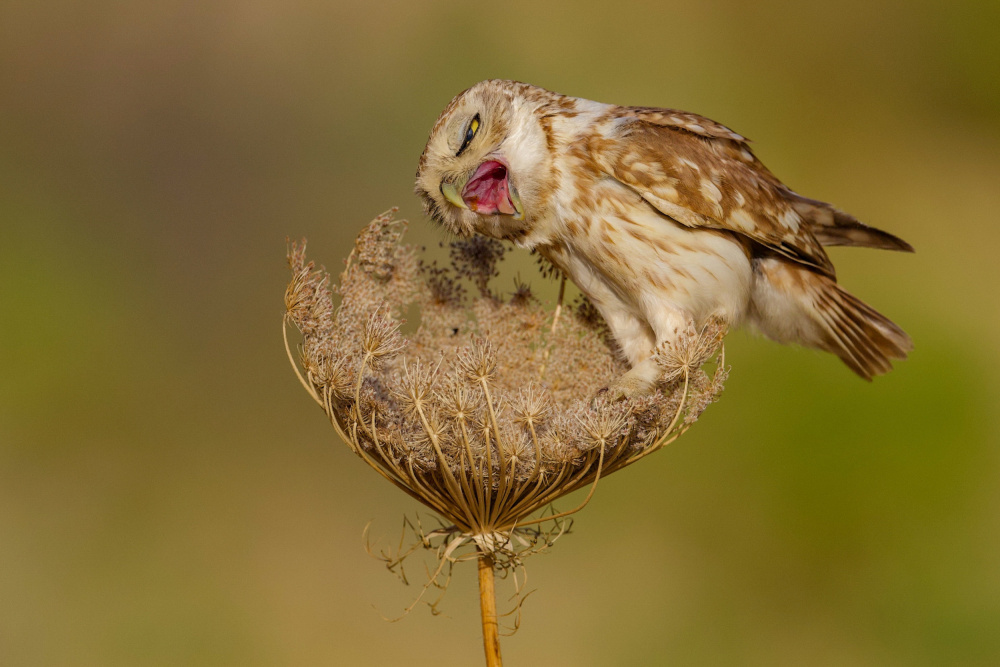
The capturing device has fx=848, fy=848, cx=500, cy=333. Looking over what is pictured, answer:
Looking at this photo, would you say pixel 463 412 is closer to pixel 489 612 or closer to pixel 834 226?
pixel 489 612

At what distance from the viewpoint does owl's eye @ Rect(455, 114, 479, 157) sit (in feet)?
4.53

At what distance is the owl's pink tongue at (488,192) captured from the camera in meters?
1.37

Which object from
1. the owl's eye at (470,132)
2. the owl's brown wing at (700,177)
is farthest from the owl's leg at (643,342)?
the owl's eye at (470,132)

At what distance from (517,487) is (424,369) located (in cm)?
22

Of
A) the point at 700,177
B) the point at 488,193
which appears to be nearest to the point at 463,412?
the point at 488,193

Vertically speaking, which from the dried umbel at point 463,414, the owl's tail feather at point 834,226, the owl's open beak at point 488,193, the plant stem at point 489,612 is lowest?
the plant stem at point 489,612

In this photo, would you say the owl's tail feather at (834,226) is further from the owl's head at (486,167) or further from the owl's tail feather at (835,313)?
the owl's head at (486,167)

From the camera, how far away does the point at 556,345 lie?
145cm

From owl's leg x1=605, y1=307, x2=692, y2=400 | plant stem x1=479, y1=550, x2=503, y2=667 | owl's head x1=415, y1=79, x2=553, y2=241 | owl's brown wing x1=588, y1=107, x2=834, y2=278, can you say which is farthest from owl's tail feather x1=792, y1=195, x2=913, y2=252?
plant stem x1=479, y1=550, x2=503, y2=667

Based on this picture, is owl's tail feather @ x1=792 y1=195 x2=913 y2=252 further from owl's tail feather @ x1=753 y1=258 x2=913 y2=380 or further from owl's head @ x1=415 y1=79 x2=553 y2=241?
owl's head @ x1=415 y1=79 x2=553 y2=241

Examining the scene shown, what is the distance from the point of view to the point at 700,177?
55.7 inches

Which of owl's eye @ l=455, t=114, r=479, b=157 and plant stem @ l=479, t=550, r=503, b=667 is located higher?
owl's eye @ l=455, t=114, r=479, b=157

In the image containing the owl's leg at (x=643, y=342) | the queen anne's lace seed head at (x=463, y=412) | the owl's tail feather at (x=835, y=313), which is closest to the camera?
the queen anne's lace seed head at (x=463, y=412)

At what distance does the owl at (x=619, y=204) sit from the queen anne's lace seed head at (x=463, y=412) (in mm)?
95
